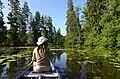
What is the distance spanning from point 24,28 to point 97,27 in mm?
38899

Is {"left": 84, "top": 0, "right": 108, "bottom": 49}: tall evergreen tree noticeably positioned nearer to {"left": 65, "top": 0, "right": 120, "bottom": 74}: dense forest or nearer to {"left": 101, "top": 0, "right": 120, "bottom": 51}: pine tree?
{"left": 65, "top": 0, "right": 120, "bottom": 74}: dense forest

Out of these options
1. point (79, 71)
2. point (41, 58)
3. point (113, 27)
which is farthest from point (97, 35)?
point (41, 58)

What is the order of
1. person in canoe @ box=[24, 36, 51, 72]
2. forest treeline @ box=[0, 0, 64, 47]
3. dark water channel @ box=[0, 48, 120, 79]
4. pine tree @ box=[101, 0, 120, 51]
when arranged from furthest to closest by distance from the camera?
forest treeline @ box=[0, 0, 64, 47] → pine tree @ box=[101, 0, 120, 51] → dark water channel @ box=[0, 48, 120, 79] → person in canoe @ box=[24, 36, 51, 72]

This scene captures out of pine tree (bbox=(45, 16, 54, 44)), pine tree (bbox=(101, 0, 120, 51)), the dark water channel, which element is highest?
pine tree (bbox=(45, 16, 54, 44))

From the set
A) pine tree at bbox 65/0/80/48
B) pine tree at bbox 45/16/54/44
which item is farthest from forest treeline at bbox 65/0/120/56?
pine tree at bbox 45/16/54/44

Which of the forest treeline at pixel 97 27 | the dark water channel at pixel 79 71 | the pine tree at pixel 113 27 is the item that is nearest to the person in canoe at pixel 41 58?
the dark water channel at pixel 79 71

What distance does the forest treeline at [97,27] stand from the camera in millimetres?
32656

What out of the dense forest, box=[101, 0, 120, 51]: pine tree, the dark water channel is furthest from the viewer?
box=[101, 0, 120, 51]: pine tree

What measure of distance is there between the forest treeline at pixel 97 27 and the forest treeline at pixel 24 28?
1415cm

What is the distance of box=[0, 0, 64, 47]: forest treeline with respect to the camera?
2609 inches

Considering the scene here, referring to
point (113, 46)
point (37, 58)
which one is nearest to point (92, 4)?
point (113, 46)

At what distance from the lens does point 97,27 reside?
153 ft

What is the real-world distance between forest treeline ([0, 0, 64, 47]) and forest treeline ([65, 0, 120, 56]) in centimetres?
1415

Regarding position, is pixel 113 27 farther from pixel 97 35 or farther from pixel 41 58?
pixel 41 58
